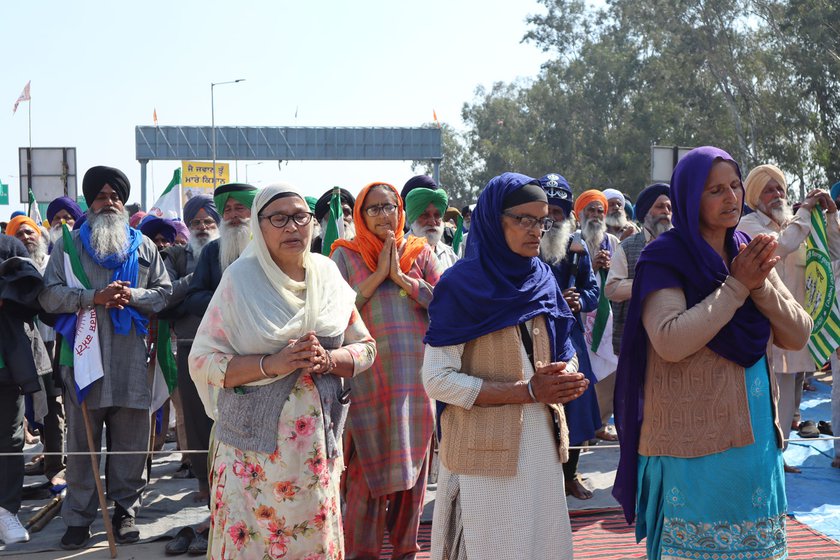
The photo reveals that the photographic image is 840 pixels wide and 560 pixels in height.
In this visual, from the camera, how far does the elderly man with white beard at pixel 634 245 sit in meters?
6.24

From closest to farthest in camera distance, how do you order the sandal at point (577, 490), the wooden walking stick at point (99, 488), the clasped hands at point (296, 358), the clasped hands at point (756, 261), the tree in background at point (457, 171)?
the clasped hands at point (756, 261) < the clasped hands at point (296, 358) < the wooden walking stick at point (99, 488) < the sandal at point (577, 490) < the tree in background at point (457, 171)

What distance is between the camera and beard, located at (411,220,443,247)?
255 inches

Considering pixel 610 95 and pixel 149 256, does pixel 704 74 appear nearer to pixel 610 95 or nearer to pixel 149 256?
pixel 610 95

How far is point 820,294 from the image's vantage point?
5.73 m

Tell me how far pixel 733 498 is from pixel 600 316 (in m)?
4.07

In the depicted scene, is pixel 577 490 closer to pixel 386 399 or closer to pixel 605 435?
pixel 605 435

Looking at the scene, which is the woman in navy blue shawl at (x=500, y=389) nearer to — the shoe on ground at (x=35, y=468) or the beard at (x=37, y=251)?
the shoe on ground at (x=35, y=468)

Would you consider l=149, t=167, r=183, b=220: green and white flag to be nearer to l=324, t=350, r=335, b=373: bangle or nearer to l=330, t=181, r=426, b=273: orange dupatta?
l=330, t=181, r=426, b=273: orange dupatta

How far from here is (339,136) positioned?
174ft

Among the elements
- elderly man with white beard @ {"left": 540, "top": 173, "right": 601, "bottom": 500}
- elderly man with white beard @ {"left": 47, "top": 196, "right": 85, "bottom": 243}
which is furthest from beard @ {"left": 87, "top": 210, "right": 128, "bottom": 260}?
elderly man with white beard @ {"left": 47, "top": 196, "right": 85, "bottom": 243}

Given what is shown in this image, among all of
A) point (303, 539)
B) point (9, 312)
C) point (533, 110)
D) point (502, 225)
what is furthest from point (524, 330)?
point (533, 110)

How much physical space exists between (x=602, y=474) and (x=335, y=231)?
2762mm

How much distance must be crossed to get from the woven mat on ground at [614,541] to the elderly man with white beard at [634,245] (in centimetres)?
111

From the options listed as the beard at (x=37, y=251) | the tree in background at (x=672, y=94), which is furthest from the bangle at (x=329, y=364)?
the tree in background at (x=672, y=94)
